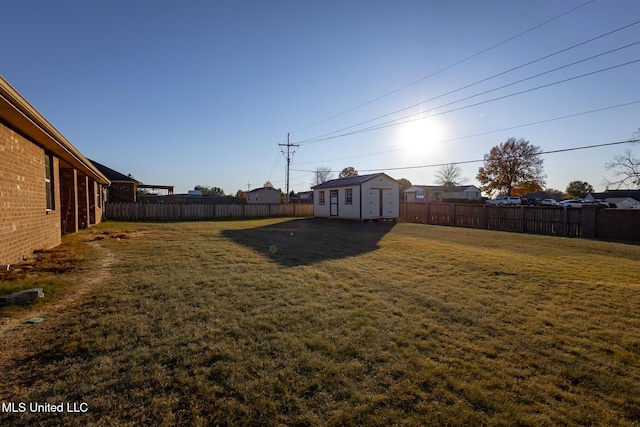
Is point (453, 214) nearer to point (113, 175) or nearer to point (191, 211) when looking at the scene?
point (191, 211)

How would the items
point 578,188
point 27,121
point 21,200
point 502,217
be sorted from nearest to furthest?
point 27,121, point 21,200, point 502,217, point 578,188

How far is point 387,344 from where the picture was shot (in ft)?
11.0

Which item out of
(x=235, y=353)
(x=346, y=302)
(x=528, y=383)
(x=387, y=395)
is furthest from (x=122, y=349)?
(x=528, y=383)

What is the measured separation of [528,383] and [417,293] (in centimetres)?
256

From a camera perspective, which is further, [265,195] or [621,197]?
[621,197]

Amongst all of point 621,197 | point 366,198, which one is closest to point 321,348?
point 366,198

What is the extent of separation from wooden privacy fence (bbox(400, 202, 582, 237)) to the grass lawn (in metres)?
11.2

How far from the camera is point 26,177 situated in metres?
7.15

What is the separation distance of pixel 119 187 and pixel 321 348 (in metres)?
26.8

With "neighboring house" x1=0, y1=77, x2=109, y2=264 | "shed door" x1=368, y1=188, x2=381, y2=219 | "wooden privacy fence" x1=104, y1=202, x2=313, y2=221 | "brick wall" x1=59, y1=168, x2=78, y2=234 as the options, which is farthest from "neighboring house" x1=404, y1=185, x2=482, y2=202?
"neighboring house" x1=0, y1=77, x2=109, y2=264

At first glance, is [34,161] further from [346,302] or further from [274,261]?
[346,302]

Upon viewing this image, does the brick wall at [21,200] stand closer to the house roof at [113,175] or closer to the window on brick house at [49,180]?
the window on brick house at [49,180]

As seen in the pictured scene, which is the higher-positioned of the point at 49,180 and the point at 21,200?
the point at 49,180

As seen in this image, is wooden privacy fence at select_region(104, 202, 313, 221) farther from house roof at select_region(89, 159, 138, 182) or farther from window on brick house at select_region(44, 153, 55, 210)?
window on brick house at select_region(44, 153, 55, 210)
